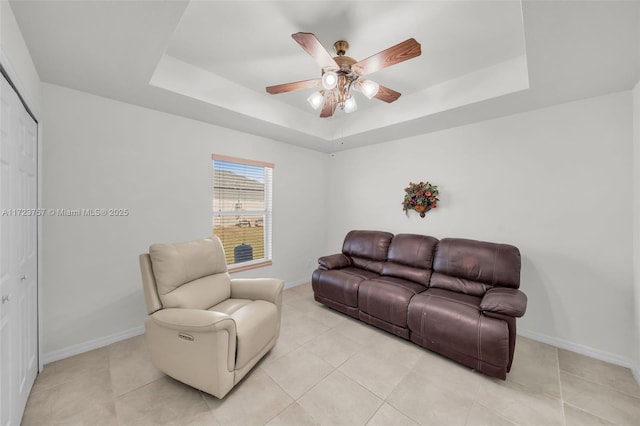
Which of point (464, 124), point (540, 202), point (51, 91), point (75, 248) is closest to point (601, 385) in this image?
point (540, 202)

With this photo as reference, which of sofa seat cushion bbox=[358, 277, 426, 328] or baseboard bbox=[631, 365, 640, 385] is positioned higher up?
sofa seat cushion bbox=[358, 277, 426, 328]

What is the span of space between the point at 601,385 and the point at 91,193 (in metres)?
4.70

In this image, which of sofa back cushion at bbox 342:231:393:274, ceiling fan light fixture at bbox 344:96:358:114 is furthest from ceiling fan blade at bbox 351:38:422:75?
sofa back cushion at bbox 342:231:393:274

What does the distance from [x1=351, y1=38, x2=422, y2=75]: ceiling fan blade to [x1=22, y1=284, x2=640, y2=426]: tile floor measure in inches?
94.2

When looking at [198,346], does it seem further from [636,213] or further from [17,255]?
[636,213]

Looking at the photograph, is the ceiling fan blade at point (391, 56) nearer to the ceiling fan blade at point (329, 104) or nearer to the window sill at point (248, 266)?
the ceiling fan blade at point (329, 104)

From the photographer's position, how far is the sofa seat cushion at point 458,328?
188 centimetres

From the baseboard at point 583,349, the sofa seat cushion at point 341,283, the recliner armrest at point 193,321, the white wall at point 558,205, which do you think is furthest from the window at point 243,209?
the baseboard at point 583,349

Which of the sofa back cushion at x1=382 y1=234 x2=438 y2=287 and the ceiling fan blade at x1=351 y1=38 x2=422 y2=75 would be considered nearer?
the ceiling fan blade at x1=351 y1=38 x2=422 y2=75

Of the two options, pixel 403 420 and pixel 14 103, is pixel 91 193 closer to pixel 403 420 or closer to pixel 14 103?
pixel 14 103

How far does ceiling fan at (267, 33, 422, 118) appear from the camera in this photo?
157 cm

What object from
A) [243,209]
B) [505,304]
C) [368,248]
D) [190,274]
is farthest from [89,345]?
[505,304]

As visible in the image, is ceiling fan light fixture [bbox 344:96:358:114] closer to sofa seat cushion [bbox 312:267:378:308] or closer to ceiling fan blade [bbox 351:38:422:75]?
ceiling fan blade [bbox 351:38:422:75]

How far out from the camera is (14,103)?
1489 millimetres
